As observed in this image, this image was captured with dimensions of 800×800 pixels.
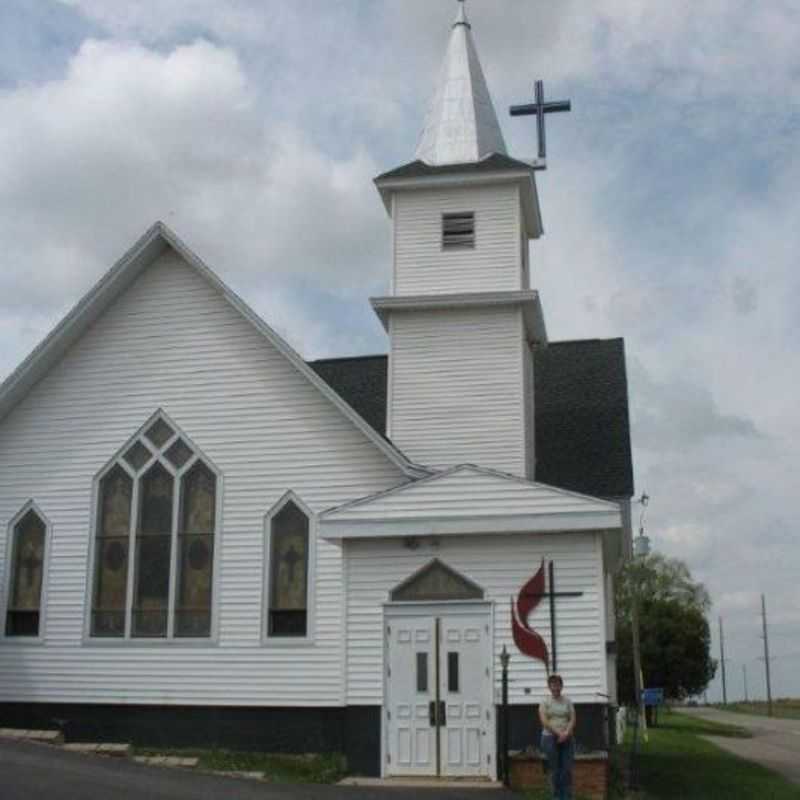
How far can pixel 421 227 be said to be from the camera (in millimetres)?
23500

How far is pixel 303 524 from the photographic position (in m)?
20.0

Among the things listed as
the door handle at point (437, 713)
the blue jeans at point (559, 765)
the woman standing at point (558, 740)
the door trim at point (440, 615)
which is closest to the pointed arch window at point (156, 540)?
the door trim at point (440, 615)

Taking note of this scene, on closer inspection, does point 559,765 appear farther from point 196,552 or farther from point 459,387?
point 459,387

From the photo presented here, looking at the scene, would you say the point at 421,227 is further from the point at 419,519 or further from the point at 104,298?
the point at 419,519

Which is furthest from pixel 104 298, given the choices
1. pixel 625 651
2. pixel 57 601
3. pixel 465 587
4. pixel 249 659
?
pixel 625 651

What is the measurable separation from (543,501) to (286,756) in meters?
5.43

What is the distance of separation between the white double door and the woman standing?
251 cm

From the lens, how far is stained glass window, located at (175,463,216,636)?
20.1 metres

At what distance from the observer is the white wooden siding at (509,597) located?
17.3 metres

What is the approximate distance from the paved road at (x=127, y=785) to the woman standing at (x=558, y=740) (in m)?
1.16

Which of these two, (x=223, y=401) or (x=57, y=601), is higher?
(x=223, y=401)

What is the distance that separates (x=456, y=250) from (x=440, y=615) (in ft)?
26.0

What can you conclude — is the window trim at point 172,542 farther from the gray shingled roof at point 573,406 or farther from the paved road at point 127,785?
the gray shingled roof at point 573,406

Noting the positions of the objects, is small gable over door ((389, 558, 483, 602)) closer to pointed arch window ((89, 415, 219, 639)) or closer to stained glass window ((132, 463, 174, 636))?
pointed arch window ((89, 415, 219, 639))
